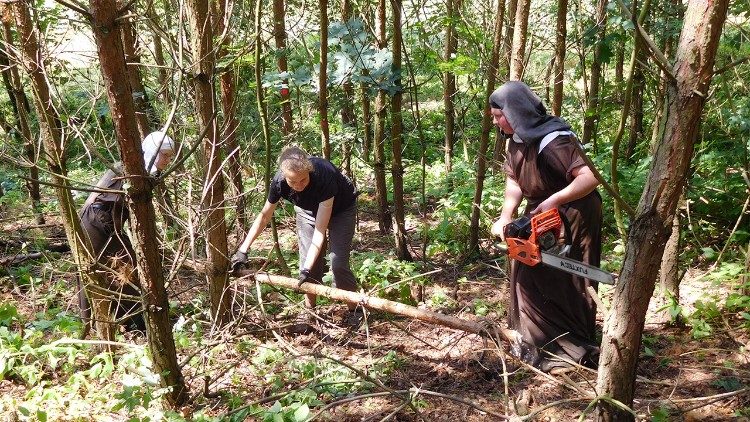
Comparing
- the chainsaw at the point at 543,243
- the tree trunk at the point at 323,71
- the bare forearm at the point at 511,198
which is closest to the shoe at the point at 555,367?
the chainsaw at the point at 543,243

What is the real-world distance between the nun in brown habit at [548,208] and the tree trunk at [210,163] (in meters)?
1.91

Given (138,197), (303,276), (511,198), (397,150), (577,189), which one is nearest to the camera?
(138,197)

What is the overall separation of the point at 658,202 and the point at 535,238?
1409 mm

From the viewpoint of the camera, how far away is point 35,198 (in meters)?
8.79

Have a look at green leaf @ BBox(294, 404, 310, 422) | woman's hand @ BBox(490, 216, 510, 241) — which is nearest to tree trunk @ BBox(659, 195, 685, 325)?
woman's hand @ BBox(490, 216, 510, 241)

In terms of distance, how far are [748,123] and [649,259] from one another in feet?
10.3

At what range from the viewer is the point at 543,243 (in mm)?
3473

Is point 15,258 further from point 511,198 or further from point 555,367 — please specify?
point 555,367

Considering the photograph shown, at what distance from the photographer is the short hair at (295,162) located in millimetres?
4270

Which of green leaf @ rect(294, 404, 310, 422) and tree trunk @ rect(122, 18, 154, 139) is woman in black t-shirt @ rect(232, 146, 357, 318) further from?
tree trunk @ rect(122, 18, 154, 139)

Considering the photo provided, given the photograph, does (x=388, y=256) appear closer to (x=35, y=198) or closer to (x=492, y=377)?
(x=492, y=377)

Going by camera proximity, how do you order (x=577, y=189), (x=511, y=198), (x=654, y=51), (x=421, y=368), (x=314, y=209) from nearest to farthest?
(x=654, y=51) → (x=577, y=189) → (x=511, y=198) → (x=421, y=368) → (x=314, y=209)

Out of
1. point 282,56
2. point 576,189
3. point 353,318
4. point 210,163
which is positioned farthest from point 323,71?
point 576,189

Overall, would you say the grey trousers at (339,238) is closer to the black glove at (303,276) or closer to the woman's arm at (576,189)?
the black glove at (303,276)
